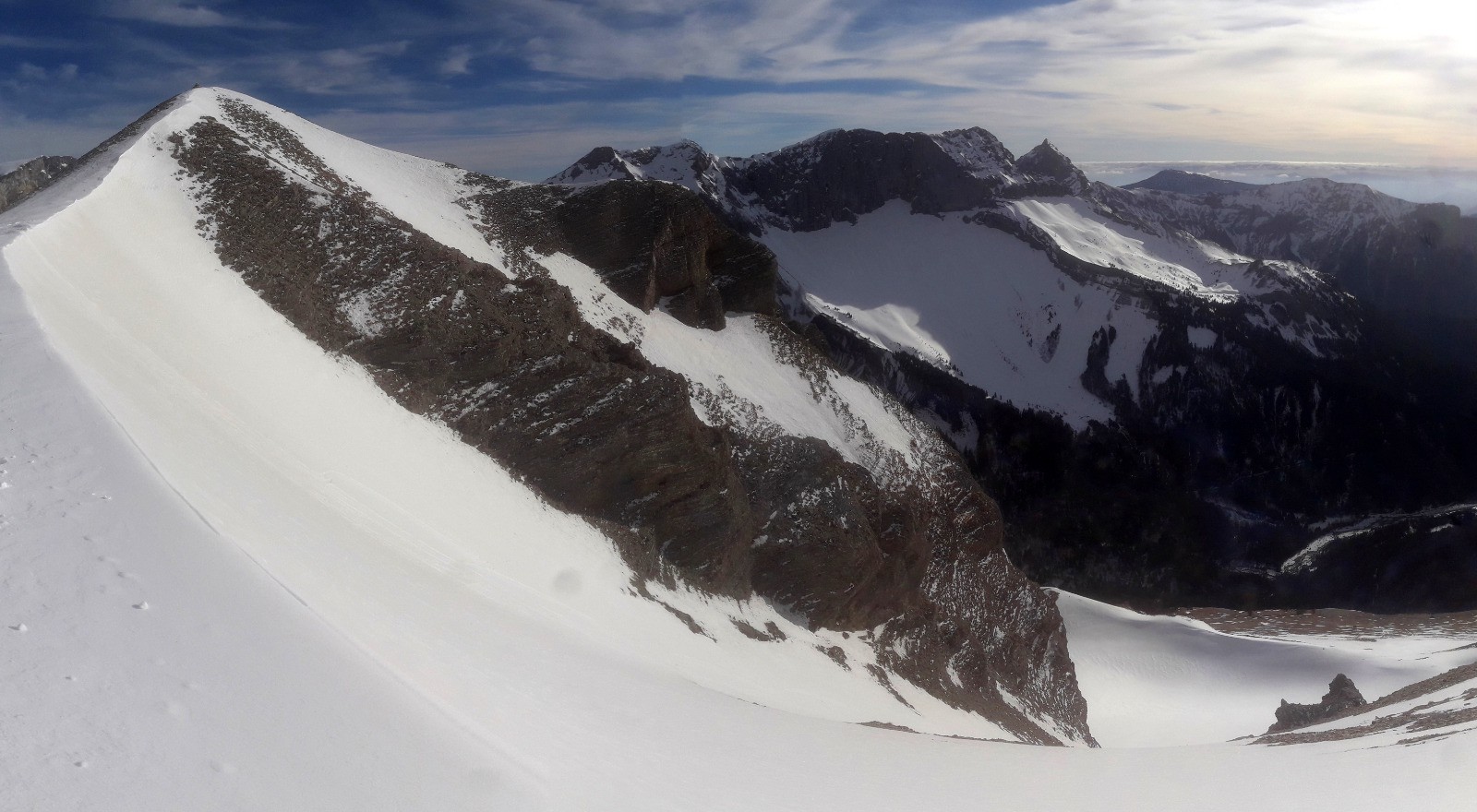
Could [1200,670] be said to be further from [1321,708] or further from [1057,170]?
[1057,170]

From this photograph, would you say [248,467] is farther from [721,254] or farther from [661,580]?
[721,254]

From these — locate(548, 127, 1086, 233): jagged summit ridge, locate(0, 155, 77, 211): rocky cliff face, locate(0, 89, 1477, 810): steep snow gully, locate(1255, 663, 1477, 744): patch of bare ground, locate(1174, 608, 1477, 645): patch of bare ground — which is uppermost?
locate(548, 127, 1086, 233): jagged summit ridge

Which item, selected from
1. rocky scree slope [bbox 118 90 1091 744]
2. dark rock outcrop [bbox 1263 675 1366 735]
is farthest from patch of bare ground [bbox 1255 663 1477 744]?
rocky scree slope [bbox 118 90 1091 744]

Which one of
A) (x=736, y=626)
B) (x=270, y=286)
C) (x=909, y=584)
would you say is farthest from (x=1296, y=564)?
(x=270, y=286)

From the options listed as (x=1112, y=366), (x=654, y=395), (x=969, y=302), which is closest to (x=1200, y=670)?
(x=654, y=395)

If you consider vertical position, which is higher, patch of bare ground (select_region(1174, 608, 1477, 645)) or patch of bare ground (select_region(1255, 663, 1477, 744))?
patch of bare ground (select_region(1255, 663, 1477, 744))

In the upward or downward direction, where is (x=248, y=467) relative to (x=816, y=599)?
upward

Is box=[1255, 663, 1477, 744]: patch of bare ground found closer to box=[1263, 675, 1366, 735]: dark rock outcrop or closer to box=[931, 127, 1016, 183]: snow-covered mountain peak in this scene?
box=[1263, 675, 1366, 735]: dark rock outcrop
